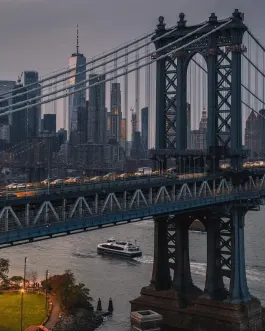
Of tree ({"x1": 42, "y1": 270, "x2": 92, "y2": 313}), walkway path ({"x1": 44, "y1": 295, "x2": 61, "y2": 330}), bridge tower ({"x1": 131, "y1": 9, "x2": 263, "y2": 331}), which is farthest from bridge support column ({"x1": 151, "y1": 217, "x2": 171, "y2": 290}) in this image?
walkway path ({"x1": 44, "y1": 295, "x2": 61, "y2": 330})

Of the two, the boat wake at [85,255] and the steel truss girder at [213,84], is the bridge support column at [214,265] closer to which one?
the steel truss girder at [213,84]

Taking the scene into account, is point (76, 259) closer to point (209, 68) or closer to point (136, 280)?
point (136, 280)

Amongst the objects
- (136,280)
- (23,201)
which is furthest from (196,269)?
(23,201)

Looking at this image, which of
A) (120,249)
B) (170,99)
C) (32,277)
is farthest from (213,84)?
(120,249)

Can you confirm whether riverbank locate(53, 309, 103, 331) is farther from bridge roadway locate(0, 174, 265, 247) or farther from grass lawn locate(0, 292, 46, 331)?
bridge roadway locate(0, 174, 265, 247)

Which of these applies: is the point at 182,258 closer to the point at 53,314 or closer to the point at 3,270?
the point at 53,314
